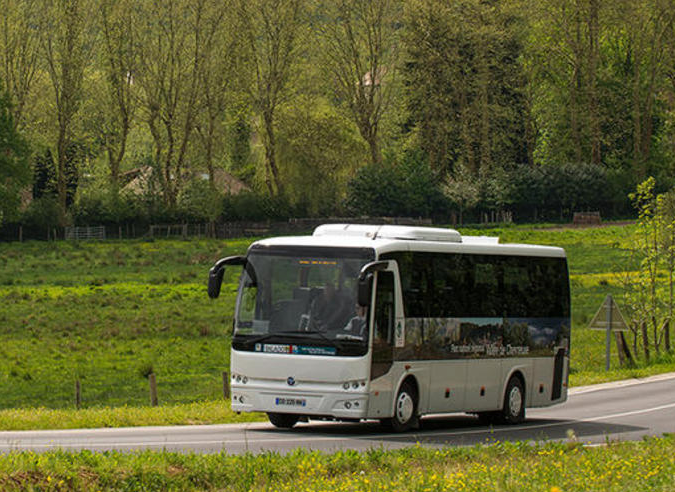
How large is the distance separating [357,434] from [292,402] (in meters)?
1.59

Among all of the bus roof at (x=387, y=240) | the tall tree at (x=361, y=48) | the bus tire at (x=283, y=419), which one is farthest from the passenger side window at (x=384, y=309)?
the tall tree at (x=361, y=48)

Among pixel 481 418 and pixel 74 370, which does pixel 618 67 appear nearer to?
pixel 74 370

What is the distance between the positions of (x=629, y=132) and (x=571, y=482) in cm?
11163

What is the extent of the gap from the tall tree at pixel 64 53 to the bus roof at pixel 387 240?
8566cm

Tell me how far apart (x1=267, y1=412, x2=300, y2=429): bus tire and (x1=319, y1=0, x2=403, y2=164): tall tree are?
304 feet

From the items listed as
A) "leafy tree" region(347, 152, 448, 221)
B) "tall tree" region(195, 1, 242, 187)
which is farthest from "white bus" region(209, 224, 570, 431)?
"leafy tree" region(347, 152, 448, 221)

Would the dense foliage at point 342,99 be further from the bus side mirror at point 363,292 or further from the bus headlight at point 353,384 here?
the bus side mirror at point 363,292

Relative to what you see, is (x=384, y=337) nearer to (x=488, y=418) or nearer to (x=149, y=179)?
(x=488, y=418)

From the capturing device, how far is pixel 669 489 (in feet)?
43.1

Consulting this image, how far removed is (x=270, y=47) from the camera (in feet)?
367

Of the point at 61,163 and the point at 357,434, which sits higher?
the point at 61,163

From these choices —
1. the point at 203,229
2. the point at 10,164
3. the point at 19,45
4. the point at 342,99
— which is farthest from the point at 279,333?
the point at 342,99

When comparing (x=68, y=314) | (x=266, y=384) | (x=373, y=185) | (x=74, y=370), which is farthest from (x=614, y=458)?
(x=373, y=185)

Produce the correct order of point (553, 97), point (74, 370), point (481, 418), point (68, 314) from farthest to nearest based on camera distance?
1. point (553, 97)
2. point (68, 314)
3. point (74, 370)
4. point (481, 418)
